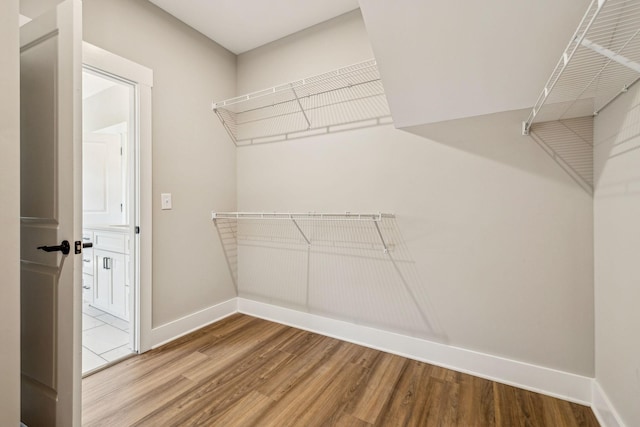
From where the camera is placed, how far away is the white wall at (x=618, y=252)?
44.8 inches

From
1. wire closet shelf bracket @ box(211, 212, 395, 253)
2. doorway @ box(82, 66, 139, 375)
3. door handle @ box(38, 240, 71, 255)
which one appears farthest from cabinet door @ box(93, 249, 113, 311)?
door handle @ box(38, 240, 71, 255)

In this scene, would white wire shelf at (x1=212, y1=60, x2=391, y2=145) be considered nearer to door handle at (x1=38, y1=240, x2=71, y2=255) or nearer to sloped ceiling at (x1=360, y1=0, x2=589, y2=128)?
sloped ceiling at (x1=360, y1=0, x2=589, y2=128)

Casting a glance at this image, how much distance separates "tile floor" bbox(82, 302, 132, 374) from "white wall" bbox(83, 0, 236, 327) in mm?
358

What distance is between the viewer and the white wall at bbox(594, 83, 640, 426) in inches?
44.8

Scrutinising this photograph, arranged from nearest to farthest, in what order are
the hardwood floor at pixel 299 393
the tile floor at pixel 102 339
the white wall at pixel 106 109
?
1. the hardwood floor at pixel 299 393
2. the tile floor at pixel 102 339
3. the white wall at pixel 106 109

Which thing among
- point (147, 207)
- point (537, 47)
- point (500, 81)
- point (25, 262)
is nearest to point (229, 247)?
point (147, 207)

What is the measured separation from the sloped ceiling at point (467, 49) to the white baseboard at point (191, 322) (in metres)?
2.24

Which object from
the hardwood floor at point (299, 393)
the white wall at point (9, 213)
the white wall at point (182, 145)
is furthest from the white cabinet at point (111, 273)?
the white wall at point (9, 213)

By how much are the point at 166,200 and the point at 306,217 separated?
1.09 meters

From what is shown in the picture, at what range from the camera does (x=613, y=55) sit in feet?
3.07

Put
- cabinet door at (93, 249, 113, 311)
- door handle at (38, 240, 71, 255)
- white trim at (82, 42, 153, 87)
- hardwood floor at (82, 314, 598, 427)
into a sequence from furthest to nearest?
cabinet door at (93, 249, 113, 311) < white trim at (82, 42, 153, 87) < hardwood floor at (82, 314, 598, 427) < door handle at (38, 240, 71, 255)

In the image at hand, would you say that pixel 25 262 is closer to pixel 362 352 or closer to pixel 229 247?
pixel 229 247

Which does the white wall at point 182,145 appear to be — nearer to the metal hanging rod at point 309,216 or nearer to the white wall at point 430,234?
the metal hanging rod at point 309,216

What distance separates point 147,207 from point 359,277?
163cm
